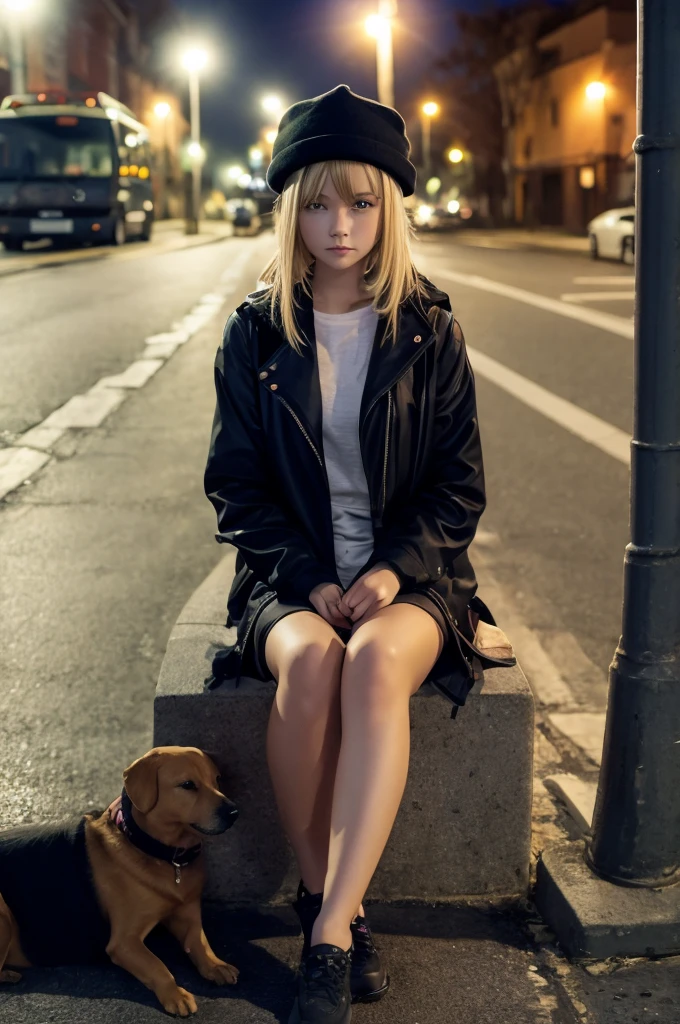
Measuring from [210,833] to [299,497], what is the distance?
2.92 feet

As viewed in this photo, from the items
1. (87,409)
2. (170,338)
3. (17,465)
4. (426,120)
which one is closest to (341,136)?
(17,465)

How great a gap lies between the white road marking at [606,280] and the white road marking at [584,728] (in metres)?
15.9

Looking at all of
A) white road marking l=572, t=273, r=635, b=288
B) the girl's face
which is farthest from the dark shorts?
white road marking l=572, t=273, r=635, b=288

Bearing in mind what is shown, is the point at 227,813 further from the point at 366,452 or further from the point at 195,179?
the point at 195,179

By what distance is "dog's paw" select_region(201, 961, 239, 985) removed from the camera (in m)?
2.88

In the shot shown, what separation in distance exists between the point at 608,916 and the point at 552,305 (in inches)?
557

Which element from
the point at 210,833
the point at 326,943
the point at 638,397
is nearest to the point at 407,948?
the point at 326,943

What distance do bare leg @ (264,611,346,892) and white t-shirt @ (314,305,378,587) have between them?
0.35 meters

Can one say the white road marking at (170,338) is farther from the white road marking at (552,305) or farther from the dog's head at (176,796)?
the dog's head at (176,796)

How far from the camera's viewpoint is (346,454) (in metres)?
3.30

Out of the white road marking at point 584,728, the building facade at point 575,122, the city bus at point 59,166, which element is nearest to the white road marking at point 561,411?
the white road marking at point 584,728

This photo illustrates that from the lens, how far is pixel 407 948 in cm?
307

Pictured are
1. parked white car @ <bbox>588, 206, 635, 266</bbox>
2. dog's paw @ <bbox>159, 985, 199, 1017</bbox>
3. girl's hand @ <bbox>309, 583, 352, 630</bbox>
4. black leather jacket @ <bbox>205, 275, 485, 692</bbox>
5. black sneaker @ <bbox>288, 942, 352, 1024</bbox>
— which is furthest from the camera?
parked white car @ <bbox>588, 206, 635, 266</bbox>

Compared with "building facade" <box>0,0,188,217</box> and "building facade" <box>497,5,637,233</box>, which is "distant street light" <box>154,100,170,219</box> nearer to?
"building facade" <box>0,0,188,217</box>
